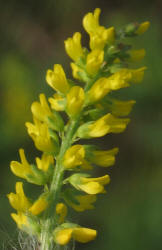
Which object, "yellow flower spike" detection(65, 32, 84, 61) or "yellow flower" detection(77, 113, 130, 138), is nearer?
"yellow flower" detection(77, 113, 130, 138)

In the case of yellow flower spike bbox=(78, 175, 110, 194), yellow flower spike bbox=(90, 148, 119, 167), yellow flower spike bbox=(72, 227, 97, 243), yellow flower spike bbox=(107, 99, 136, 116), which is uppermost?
yellow flower spike bbox=(107, 99, 136, 116)

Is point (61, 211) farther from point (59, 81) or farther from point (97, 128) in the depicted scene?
point (59, 81)

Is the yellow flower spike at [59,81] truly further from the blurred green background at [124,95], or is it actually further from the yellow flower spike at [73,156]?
the blurred green background at [124,95]

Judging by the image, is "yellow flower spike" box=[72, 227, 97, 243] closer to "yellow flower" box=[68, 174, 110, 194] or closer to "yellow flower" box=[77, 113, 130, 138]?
"yellow flower" box=[68, 174, 110, 194]

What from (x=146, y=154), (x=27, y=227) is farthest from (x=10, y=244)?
(x=146, y=154)

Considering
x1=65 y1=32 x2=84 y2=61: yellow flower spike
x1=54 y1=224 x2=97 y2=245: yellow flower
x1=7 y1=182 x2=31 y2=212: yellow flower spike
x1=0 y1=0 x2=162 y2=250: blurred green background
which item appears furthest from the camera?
x1=0 y1=0 x2=162 y2=250: blurred green background

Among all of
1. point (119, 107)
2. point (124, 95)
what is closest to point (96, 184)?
point (119, 107)

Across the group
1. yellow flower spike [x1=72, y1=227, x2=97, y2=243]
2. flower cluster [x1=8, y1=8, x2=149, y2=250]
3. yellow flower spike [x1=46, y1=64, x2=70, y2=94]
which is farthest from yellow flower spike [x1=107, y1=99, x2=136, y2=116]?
yellow flower spike [x1=72, y1=227, x2=97, y2=243]
